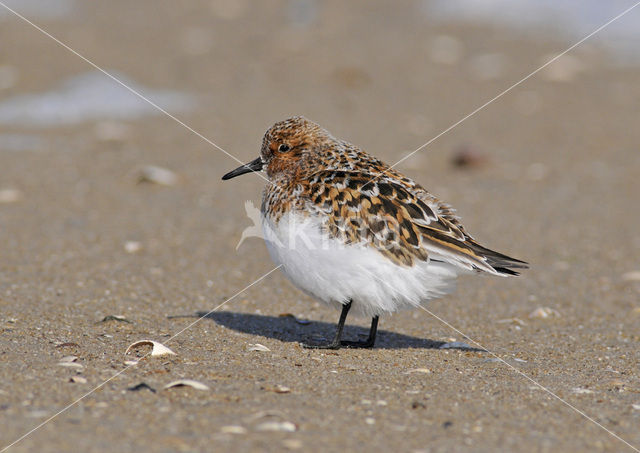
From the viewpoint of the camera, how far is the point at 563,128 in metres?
10.9

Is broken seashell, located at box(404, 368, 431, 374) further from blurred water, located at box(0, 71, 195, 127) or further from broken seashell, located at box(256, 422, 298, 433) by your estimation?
blurred water, located at box(0, 71, 195, 127)

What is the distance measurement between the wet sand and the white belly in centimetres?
39

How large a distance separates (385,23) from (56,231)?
8.84 meters

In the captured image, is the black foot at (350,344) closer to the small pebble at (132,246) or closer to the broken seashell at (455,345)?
the broken seashell at (455,345)

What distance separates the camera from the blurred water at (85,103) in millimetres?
10812

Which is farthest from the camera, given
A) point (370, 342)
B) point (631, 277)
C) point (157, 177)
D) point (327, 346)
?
point (157, 177)

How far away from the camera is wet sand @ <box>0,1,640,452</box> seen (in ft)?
12.4

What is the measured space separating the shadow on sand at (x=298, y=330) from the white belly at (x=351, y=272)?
0.58 meters

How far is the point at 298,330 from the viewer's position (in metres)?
5.73

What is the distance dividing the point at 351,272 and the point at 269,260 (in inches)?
99.8

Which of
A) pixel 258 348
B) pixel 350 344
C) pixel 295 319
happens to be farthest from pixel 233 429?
pixel 295 319

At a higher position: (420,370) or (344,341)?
(344,341)

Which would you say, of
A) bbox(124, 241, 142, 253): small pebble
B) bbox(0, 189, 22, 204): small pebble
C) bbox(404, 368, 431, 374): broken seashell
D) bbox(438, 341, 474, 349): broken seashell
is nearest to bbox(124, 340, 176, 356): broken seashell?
bbox(404, 368, 431, 374): broken seashell

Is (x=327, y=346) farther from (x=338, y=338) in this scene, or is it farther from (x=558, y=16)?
(x=558, y=16)
